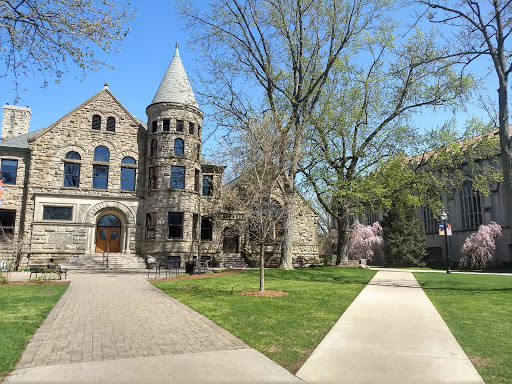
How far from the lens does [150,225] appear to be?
96.1 feet

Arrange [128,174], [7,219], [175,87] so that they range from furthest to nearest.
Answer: [175,87]
[128,174]
[7,219]

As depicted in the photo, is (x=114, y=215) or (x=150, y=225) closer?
(x=150, y=225)

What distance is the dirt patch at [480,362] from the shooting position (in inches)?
201

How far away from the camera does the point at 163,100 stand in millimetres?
30094

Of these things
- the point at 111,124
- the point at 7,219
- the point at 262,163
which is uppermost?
the point at 111,124

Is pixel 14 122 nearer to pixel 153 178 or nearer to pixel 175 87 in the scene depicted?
pixel 153 178

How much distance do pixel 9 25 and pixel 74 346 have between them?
610 centimetres

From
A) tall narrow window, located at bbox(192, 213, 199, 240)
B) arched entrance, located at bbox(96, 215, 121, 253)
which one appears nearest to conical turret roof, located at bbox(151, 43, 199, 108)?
tall narrow window, located at bbox(192, 213, 199, 240)

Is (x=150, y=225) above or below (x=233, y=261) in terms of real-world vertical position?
above

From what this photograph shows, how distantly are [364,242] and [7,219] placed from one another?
1456 inches

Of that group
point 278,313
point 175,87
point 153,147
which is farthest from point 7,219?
point 278,313

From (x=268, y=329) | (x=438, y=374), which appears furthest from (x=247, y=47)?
(x=438, y=374)

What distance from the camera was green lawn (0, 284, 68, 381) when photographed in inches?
220

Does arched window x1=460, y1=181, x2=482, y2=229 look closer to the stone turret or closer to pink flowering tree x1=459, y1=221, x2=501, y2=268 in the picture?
pink flowering tree x1=459, y1=221, x2=501, y2=268
